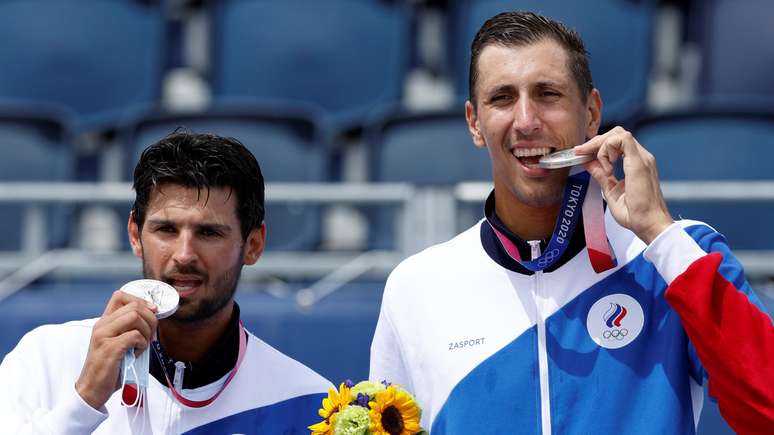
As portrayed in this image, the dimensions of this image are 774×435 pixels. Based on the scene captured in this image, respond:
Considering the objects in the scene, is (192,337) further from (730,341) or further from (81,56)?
(81,56)

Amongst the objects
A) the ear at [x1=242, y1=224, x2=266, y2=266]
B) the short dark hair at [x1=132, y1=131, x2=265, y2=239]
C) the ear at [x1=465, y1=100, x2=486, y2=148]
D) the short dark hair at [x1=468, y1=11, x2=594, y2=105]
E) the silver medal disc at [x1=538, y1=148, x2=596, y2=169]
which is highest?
the short dark hair at [x1=468, y1=11, x2=594, y2=105]

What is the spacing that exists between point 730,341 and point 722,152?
305 centimetres

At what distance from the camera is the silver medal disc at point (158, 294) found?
264 cm

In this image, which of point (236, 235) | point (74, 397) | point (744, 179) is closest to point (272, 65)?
point (744, 179)

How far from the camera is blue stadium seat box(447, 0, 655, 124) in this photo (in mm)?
6277

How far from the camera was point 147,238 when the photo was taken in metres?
2.87

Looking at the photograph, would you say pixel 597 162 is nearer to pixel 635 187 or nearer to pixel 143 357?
pixel 635 187

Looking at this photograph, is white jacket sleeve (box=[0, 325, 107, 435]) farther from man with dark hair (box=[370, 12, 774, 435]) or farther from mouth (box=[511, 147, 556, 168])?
mouth (box=[511, 147, 556, 168])

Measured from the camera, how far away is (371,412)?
8.30 feet

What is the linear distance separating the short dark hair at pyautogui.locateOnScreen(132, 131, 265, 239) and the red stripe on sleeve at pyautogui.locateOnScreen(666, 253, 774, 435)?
107 centimetres

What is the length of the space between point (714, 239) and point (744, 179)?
2.73m

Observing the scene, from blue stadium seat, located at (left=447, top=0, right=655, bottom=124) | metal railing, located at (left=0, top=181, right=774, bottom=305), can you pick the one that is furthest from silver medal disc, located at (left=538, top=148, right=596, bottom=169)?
blue stadium seat, located at (left=447, top=0, right=655, bottom=124)

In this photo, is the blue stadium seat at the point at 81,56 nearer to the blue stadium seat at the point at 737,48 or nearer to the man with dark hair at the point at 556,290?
the blue stadium seat at the point at 737,48

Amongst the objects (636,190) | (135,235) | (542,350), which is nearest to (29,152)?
(135,235)
